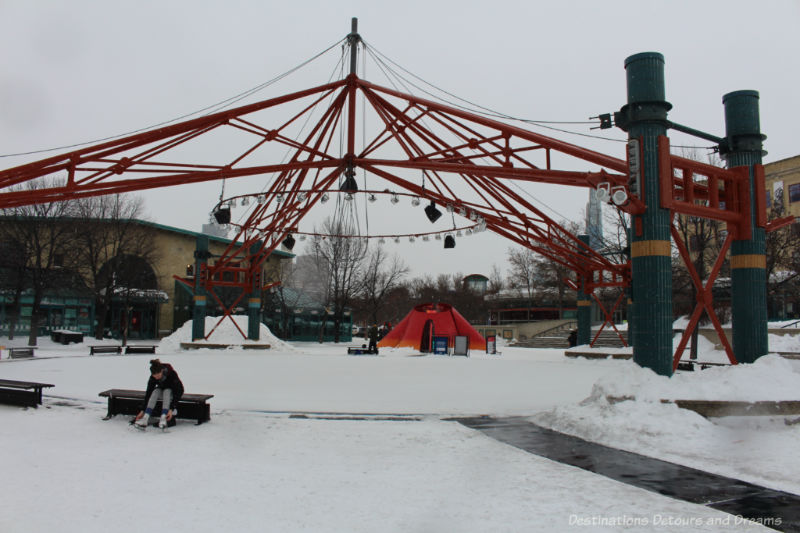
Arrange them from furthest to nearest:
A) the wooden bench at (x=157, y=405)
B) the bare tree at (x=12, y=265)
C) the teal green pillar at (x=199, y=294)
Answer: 1. the bare tree at (x=12, y=265)
2. the teal green pillar at (x=199, y=294)
3. the wooden bench at (x=157, y=405)

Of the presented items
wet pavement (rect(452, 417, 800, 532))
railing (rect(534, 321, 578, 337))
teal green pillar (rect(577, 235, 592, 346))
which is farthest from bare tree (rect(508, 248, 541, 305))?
wet pavement (rect(452, 417, 800, 532))

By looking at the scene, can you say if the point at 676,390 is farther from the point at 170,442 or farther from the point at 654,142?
the point at 170,442

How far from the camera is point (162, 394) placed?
31.3ft

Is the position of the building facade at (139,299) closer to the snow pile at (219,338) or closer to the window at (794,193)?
the snow pile at (219,338)

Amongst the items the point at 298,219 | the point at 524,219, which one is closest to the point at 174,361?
the point at 298,219

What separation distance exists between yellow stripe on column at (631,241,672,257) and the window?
45.6 m

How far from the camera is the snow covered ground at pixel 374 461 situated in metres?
5.29

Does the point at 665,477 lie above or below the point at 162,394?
below

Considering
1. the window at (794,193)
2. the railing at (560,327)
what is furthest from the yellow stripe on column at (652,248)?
the window at (794,193)

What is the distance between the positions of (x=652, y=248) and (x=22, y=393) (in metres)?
12.4

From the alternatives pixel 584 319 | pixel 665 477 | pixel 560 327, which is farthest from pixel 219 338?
pixel 560 327

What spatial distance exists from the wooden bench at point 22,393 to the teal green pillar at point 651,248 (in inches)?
451

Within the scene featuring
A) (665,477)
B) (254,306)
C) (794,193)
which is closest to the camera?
(665,477)

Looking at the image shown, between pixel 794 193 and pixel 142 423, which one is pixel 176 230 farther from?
pixel 794 193
